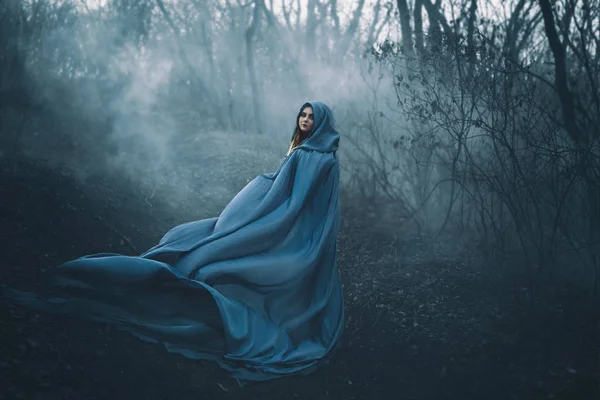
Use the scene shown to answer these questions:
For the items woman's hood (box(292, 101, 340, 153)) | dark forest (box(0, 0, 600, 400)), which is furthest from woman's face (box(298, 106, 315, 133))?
dark forest (box(0, 0, 600, 400))

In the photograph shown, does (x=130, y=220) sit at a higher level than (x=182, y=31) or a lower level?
lower

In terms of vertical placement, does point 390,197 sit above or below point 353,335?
above

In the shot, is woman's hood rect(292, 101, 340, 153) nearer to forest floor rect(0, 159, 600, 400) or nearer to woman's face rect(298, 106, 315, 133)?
woman's face rect(298, 106, 315, 133)

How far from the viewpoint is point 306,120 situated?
3.75m

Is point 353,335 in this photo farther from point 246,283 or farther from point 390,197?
point 390,197

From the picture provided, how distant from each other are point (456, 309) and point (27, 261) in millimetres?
3970

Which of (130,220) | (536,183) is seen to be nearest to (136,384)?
(130,220)

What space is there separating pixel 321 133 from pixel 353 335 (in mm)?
1863

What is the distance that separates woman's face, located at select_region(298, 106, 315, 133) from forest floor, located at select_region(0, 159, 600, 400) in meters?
1.89

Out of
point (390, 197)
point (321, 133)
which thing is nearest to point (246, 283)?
point (321, 133)

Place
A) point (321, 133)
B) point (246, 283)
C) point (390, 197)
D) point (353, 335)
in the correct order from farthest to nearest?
1. point (390, 197)
2. point (353, 335)
3. point (321, 133)
4. point (246, 283)

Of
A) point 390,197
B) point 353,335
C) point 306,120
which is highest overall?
point 306,120

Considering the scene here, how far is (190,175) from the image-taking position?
875 centimetres

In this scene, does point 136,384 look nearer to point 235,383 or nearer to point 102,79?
point 235,383
